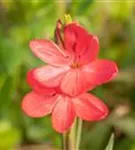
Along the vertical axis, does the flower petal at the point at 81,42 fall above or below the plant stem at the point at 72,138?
above

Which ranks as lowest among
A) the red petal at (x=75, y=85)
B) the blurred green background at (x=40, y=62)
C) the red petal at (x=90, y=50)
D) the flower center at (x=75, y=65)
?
the blurred green background at (x=40, y=62)

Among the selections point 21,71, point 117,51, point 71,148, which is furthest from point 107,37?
point 71,148

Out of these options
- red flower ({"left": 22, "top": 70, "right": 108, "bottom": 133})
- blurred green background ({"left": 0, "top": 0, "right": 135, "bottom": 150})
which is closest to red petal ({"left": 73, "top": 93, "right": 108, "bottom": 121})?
red flower ({"left": 22, "top": 70, "right": 108, "bottom": 133})

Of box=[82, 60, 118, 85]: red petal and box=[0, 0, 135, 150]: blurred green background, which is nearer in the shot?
box=[82, 60, 118, 85]: red petal

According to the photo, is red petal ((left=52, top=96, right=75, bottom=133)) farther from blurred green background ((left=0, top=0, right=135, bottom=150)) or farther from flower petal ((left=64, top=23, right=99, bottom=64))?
blurred green background ((left=0, top=0, right=135, bottom=150))

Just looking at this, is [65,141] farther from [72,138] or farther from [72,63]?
[72,63]

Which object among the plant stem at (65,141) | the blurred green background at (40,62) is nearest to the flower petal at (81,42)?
the plant stem at (65,141)

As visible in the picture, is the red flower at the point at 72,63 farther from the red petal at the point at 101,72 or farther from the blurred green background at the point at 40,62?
the blurred green background at the point at 40,62

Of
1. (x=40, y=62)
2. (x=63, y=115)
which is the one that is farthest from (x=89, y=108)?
(x=40, y=62)
